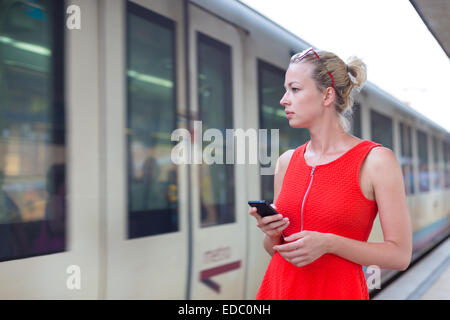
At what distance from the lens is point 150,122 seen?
7.52 ft

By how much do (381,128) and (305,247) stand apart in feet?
17.1

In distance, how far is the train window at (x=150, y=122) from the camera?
2176mm

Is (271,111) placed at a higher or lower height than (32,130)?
higher

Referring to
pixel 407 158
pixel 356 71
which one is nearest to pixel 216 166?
pixel 356 71

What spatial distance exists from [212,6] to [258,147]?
110 centimetres

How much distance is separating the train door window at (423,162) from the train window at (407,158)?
29.2 inches

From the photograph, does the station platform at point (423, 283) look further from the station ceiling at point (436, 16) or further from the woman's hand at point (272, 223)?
the woman's hand at point (272, 223)

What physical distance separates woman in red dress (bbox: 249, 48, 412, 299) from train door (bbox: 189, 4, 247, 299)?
125cm

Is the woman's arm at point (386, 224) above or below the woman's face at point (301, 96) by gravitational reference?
below

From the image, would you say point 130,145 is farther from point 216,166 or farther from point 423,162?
point 423,162

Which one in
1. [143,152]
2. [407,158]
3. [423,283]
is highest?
[407,158]

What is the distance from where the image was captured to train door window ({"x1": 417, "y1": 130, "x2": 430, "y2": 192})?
8086 mm

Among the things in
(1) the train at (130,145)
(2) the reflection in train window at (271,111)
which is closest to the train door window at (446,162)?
(2) the reflection in train window at (271,111)

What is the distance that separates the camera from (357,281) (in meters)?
1.21
